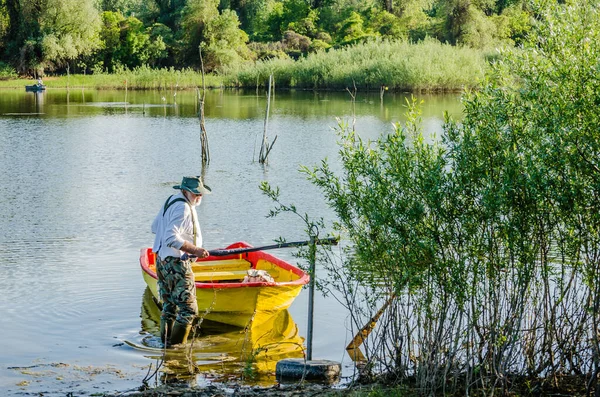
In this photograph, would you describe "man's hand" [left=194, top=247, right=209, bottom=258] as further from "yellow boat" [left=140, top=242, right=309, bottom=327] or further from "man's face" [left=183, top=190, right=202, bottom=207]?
"yellow boat" [left=140, top=242, right=309, bottom=327]

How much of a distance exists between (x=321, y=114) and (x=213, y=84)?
26.4 m

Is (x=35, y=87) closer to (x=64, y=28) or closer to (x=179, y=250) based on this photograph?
(x=64, y=28)

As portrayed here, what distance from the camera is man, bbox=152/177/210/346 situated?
385 inches

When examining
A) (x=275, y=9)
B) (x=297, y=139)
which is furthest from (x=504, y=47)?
(x=275, y=9)

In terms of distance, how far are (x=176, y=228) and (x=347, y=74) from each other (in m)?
54.8

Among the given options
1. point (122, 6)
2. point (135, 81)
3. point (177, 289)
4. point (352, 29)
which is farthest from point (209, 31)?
point (177, 289)

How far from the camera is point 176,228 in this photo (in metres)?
9.79

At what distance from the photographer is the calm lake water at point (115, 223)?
10594 millimetres

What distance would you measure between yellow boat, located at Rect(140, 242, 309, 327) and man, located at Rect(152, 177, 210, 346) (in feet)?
1.24

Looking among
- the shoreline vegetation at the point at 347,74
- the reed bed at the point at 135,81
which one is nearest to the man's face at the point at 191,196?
the shoreline vegetation at the point at 347,74

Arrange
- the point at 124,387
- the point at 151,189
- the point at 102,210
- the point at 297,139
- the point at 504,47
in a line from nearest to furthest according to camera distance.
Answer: the point at 504,47 < the point at 124,387 < the point at 102,210 < the point at 151,189 < the point at 297,139

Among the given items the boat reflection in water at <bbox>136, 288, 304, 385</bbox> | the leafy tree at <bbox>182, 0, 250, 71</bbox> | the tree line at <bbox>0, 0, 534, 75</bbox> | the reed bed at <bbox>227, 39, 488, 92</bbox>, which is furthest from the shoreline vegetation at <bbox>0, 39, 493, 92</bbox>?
the boat reflection in water at <bbox>136, 288, 304, 385</bbox>

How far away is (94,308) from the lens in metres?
12.7

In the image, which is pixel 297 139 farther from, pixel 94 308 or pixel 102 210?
pixel 94 308
